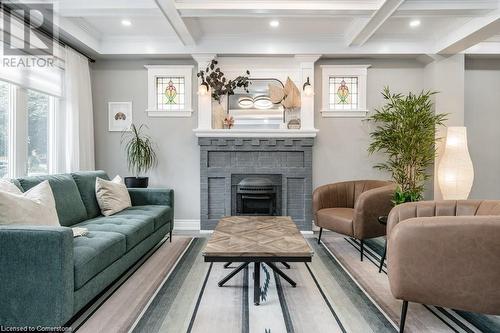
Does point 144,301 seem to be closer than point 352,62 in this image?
Yes

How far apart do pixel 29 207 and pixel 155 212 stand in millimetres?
1485

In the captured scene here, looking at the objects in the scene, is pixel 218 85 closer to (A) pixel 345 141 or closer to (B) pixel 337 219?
(A) pixel 345 141

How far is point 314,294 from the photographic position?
8.52ft

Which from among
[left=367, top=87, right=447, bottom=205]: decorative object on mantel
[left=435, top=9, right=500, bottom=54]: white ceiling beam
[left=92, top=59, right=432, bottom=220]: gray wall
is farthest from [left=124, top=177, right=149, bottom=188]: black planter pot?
[left=435, top=9, right=500, bottom=54]: white ceiling beam

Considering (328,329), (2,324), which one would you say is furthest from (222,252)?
(2,324)

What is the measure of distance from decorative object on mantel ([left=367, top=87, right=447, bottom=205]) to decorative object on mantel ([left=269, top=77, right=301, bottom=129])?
3.71ft

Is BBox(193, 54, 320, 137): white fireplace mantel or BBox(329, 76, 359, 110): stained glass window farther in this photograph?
BBox(329, 76, 359, 110): stained glass window

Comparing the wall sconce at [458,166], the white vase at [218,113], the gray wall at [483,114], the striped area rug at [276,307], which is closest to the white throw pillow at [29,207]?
the striped area rug at [276,307]

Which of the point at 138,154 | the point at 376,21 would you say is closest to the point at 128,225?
the point at 138,154

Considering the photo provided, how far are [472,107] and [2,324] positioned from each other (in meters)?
6.05

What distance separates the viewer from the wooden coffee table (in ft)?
7.45

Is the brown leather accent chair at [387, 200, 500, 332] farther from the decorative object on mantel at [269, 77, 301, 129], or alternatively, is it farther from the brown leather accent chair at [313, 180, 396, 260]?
the decorative object on mantel at [269, 77, 301, 129]

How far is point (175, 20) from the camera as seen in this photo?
12.2 feet

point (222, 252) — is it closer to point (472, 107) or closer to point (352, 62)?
point (352, 62)
